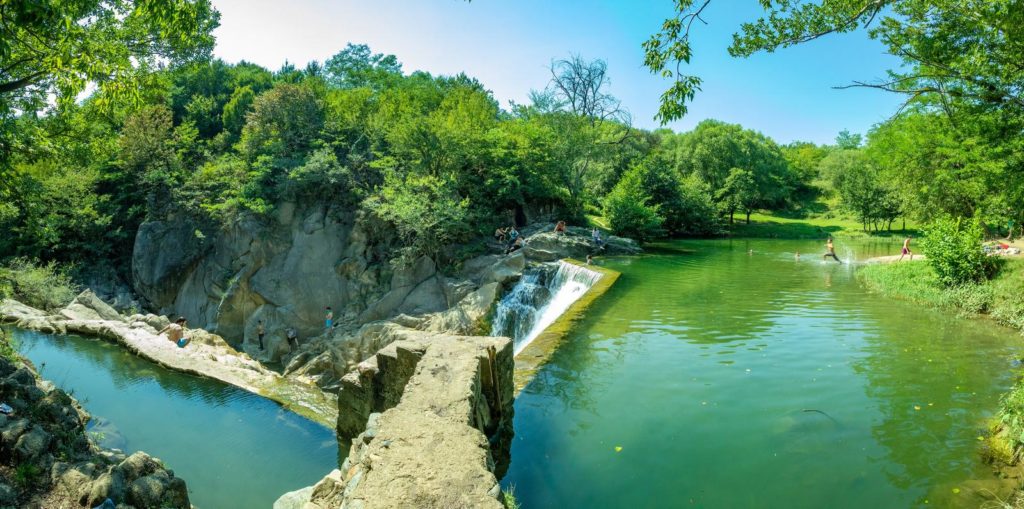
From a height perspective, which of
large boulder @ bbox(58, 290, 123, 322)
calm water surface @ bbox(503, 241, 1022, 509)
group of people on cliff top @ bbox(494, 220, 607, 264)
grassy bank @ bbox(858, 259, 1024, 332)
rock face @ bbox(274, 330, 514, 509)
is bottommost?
large boulder @ bbox(58, 290, 123, 322)

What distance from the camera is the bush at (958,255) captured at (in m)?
14.6

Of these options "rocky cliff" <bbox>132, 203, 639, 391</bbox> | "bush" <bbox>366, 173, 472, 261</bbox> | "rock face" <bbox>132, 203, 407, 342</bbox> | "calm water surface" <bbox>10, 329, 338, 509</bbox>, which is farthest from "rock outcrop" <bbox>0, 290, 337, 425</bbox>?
"bush" <bbox>366, 173, 472, 261</bbox>

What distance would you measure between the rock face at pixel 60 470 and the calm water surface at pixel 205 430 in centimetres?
126

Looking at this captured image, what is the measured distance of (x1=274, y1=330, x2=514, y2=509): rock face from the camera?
436 cm

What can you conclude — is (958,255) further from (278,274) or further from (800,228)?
(800,228)

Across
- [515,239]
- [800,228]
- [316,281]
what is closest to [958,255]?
[515,239]

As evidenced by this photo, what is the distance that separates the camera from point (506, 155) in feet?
85.6

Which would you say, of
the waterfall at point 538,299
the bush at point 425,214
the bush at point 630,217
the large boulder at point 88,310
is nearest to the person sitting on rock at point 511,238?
the bush at point 425,214

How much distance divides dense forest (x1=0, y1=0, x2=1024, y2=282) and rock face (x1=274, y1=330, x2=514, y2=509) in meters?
4.86

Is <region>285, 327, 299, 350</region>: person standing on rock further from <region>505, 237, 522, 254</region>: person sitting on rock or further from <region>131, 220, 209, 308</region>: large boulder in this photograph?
<region>505, 237, 522, 254</region>: person sitting on rock

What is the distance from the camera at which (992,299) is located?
13.4m

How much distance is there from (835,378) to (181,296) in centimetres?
2909

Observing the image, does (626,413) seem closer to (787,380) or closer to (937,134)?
(787,380)

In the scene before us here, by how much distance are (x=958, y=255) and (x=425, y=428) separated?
54.9 ft
